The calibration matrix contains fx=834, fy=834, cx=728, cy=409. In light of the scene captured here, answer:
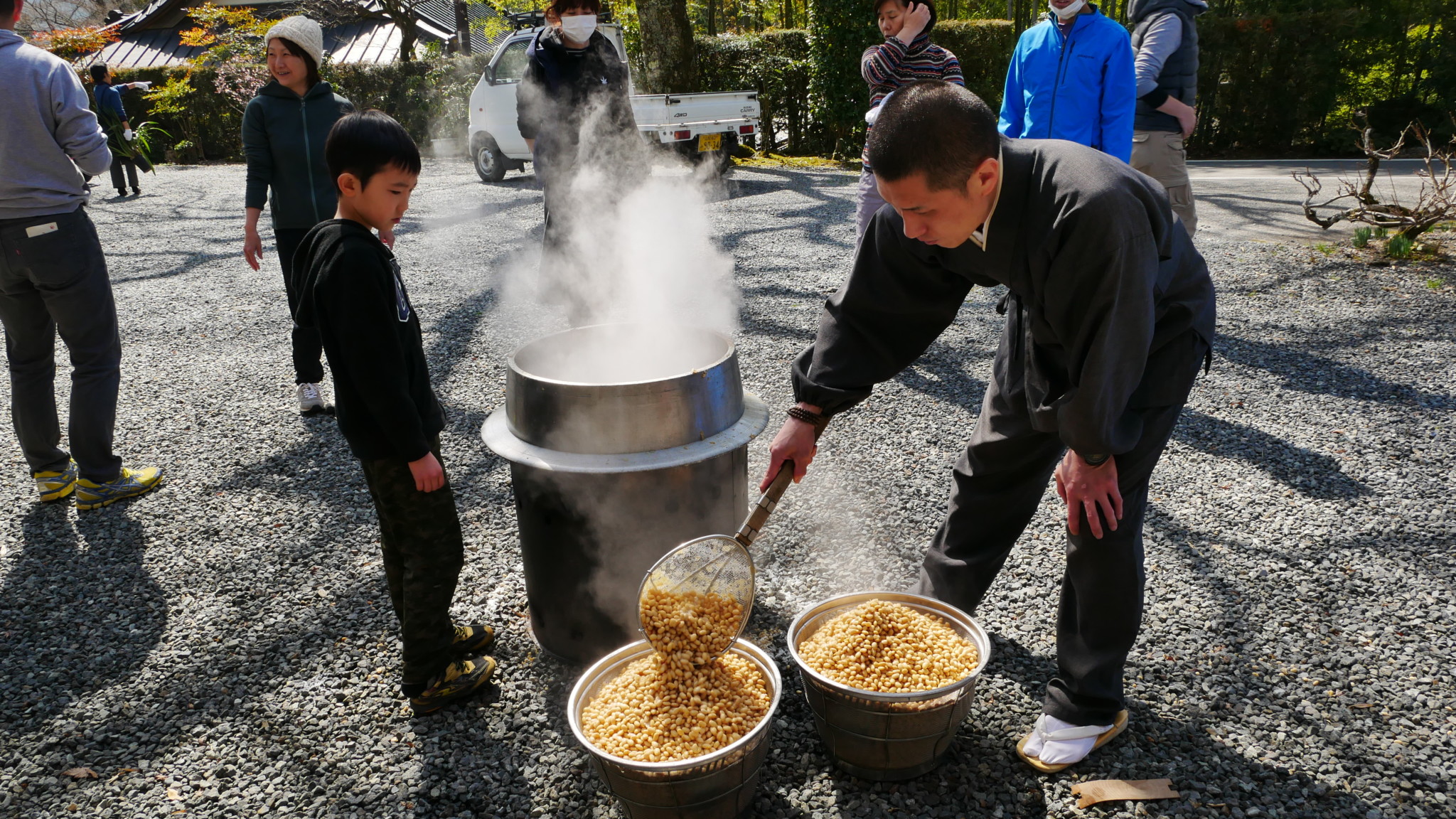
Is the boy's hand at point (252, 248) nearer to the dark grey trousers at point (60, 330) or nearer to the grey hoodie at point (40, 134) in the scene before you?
the dark grey trousers at point (60, 330)

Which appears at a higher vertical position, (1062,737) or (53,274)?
(53,274)

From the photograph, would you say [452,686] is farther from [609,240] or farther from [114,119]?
[114,119]

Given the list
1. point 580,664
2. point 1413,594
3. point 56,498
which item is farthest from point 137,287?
point 1413,594

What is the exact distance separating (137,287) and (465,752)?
24.8 ft

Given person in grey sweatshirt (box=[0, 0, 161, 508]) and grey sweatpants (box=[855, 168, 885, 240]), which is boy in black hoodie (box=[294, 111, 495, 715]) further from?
grey sweatpants (box=[855, 168, 885, 240])

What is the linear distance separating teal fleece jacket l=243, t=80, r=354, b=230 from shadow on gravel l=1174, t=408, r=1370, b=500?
4475 mm

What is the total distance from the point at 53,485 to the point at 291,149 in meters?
1.90

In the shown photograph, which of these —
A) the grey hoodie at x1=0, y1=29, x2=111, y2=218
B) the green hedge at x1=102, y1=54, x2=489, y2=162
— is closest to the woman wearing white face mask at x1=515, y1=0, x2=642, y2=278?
the grey hoodie at x1=0, y1=29, x2=111, y2=218

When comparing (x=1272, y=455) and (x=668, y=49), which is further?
(x=668, y=49)

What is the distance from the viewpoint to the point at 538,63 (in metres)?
4.56

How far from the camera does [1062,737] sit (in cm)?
223

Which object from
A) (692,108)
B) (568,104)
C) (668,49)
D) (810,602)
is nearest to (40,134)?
(568,104)

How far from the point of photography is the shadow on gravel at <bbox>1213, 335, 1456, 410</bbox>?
4465 mm

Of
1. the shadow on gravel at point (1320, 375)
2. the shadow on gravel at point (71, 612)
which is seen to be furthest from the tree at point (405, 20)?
the shadow on gravel at point (1320, 375)
